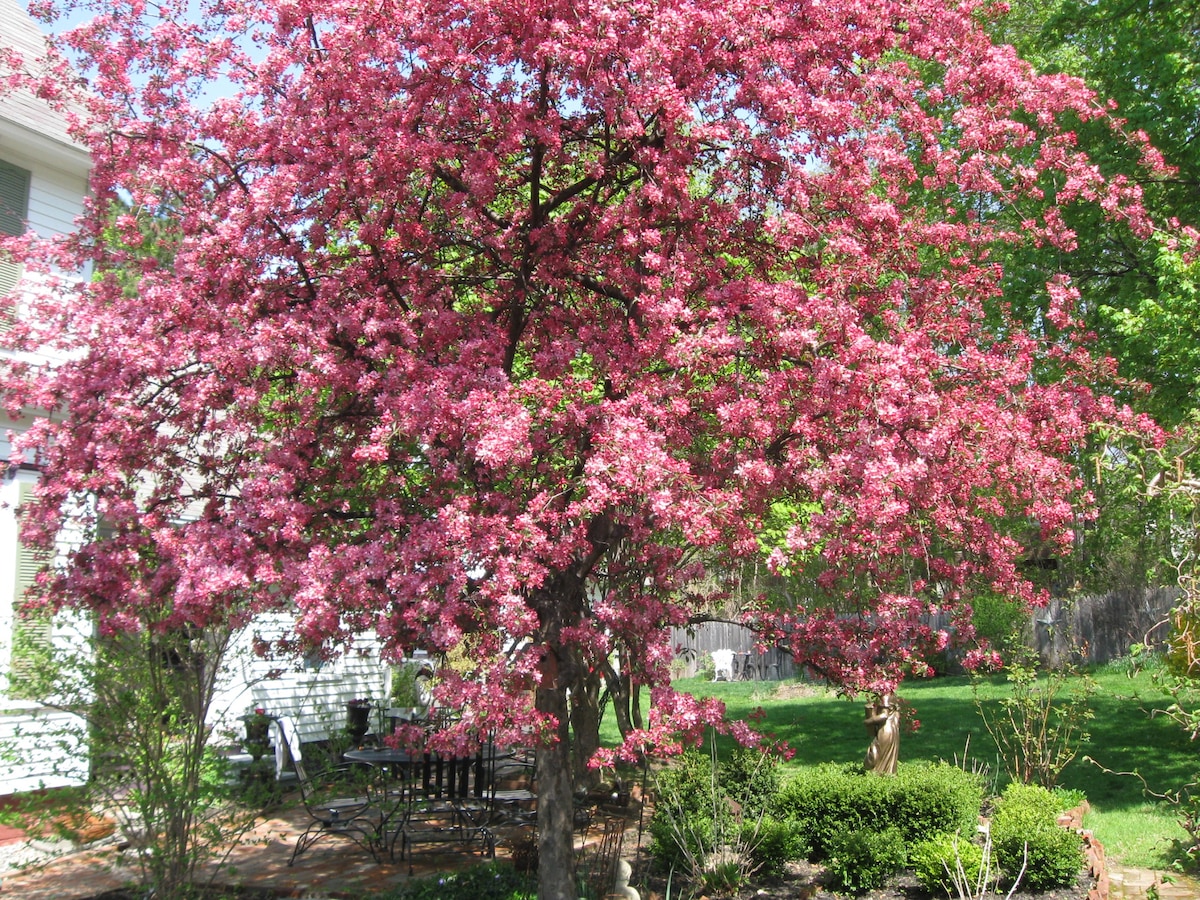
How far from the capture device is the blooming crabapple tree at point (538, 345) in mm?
4809

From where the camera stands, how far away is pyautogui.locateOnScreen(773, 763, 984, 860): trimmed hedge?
23.7ft

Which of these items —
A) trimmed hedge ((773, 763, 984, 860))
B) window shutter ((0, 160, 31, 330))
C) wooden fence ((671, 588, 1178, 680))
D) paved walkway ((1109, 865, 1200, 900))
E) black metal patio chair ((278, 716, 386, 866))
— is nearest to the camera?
black metal patio chair ((278, 716, 386, 866))

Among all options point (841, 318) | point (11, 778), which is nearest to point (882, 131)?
Result: point (841, 318)

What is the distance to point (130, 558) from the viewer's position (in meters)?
5.01

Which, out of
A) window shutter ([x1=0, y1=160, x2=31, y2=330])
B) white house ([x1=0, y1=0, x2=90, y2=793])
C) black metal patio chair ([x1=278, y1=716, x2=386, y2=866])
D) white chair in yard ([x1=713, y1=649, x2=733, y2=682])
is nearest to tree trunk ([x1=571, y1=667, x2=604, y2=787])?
black metal patio chair ([x1=278, y1=716, x2=386, y2=866])

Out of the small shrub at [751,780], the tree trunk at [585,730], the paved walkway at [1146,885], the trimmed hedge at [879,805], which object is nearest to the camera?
the paved walkway at [1146,885]

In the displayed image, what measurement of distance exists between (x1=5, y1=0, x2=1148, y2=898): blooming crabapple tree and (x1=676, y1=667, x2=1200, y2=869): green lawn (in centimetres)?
216

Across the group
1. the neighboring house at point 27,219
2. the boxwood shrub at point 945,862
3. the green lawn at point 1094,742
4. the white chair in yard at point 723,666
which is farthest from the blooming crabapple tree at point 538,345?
the white chair in yard at point 723,666

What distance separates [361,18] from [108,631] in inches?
148

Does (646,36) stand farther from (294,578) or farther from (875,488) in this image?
→ (294,578)

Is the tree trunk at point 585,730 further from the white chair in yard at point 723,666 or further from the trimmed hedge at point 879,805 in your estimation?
the white chair in yard at point 723,666

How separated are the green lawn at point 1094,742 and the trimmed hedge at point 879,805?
69cm

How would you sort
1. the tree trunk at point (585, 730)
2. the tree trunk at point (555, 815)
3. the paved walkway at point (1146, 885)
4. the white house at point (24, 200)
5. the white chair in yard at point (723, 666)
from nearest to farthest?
1. the tree trunk at point (555, 815)
2. the paved walkway at point (1146, 885)
3. the tree trunk at point (585, 730)
4. the white house at point (24, 200)
5. the white chair in yard at point (723, 666)

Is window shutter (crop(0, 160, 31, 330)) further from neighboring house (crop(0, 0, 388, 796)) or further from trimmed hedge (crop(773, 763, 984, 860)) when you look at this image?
trimmed hedge (crop(773, 763, 984, 860))
